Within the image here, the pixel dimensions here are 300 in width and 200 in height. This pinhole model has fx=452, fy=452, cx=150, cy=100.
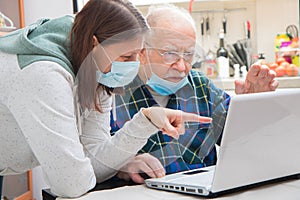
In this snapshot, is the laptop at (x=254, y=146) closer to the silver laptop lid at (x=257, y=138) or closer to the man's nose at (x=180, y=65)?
the silver laptop lid at (x=257, y=138)

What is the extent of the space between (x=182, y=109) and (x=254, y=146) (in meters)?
0.20

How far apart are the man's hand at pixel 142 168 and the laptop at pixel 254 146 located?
6 centimetres

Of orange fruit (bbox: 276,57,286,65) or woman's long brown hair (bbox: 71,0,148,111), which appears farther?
orange fruit (bbox: 276,57,286,65)

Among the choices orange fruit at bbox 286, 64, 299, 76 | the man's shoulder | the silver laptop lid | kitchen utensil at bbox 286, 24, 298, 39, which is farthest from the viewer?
kitchen utensil at bbox 286, 24, 298, 39

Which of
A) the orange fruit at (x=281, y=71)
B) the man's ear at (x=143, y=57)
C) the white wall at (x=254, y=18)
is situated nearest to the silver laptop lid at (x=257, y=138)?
the man's ear at (x=143, y=57)

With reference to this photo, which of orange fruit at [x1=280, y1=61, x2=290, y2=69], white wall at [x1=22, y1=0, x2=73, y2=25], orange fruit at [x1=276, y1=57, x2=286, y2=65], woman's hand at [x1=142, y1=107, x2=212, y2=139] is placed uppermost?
white wall at [x1=22, y1=0, x2=73, y2=25]

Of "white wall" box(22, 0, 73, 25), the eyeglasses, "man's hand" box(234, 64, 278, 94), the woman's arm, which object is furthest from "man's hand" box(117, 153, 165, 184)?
"white wall" box(22, 0, 73, 25)

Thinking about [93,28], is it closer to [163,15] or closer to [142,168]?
[163,15]

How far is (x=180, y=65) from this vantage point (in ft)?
3.41

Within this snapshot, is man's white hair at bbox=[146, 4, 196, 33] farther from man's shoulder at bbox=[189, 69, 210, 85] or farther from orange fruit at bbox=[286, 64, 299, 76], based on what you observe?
orange fruit at bbox=[286, 64, 299, 76]

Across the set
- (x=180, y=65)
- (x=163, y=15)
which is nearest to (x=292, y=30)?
(x=163, y=15)

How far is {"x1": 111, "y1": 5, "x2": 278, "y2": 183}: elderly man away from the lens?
1.02 metres

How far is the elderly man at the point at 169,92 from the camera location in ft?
3.35

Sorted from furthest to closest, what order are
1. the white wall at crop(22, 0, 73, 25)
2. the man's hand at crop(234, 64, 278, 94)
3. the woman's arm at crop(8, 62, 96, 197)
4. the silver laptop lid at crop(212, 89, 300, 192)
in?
1. the white wall at crop(22, 0, 73, 25)
2. the man's hand at crop(234, 64, 278, 94)
3. the woman's arm at crop(8, 62, 96, 197)
4. the silver laptop lid at crop(212, 89, 300, 192)
